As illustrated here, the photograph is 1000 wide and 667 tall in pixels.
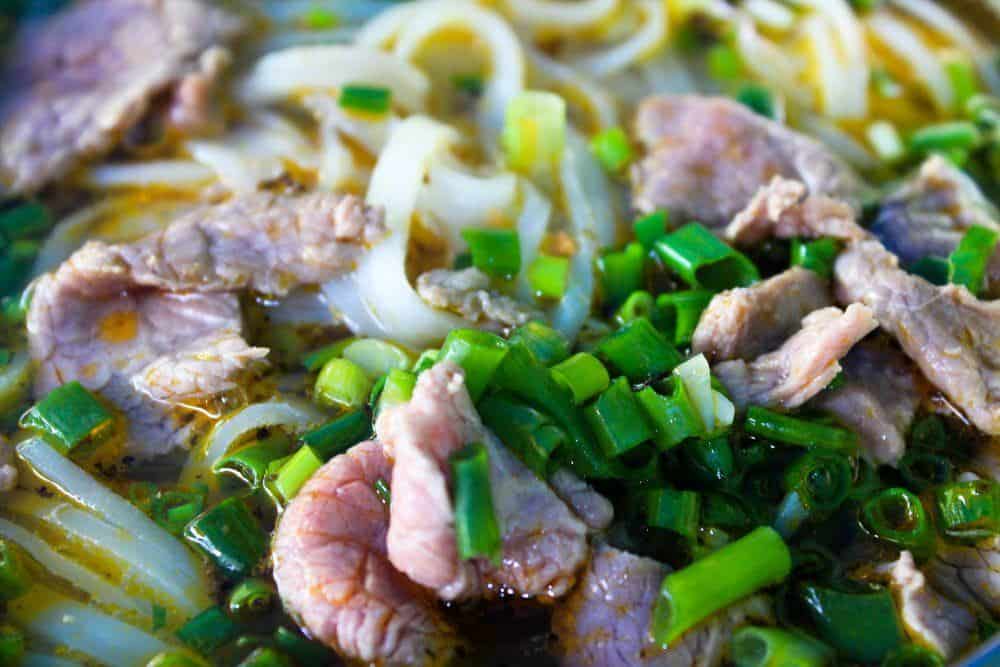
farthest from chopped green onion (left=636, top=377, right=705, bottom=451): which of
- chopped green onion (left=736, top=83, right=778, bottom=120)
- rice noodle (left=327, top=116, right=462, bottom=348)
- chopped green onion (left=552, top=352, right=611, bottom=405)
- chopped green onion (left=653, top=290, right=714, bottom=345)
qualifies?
chopped green onion (left=736, top=83, right=778, bottom=120)

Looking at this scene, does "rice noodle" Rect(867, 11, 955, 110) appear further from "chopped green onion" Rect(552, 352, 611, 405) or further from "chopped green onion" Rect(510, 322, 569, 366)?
"chopped green onion" Rect(552, 352, 611, 405)

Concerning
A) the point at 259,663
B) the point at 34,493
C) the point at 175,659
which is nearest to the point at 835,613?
the point at 259,663

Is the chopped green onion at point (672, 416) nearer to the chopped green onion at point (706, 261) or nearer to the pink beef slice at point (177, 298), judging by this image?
the chopped green onion at point (706, 261)

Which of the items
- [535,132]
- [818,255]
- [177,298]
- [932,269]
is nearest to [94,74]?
[177,298]

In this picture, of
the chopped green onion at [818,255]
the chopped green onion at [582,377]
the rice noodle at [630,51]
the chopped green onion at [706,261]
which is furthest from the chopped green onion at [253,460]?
the rice noodle at [630,51]

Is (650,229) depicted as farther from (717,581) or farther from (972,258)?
(717,581)

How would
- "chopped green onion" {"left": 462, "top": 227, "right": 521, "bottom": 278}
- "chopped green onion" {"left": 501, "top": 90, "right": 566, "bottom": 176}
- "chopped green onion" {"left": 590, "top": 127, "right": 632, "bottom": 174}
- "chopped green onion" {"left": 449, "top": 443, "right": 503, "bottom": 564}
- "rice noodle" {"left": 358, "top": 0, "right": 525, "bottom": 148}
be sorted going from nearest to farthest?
"chopped green onion" {"left": 449, "top": 443, "right": 503, "bottom": 564}
"chopped green onion" {"left": 462, "top": 227, "right": 521, "bottom": 278}
"chopped green onion" {"left": 501, "top": 90, "right": 566, "bottom": 176}
"chopped green onion" {"left": 590, "top": 127, "right": 632, "bottom": 174}
"rice noodle" {"left": 358, "top": 0, "right": 525, "bottom": 148}
